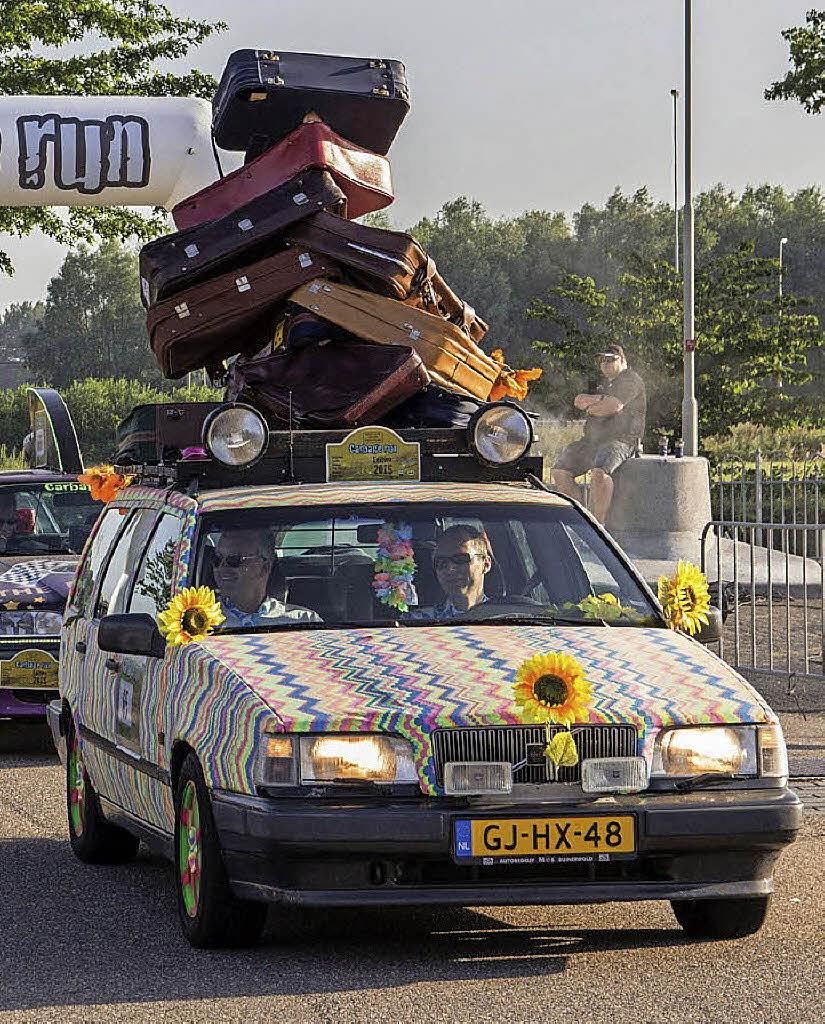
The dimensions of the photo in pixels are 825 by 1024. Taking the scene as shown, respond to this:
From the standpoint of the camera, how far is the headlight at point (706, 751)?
6176 millimetres

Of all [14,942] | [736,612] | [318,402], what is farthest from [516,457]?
[736,612]

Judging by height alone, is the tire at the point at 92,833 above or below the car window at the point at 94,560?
below

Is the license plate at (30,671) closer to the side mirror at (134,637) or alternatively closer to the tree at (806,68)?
the side mirror at (134,637)

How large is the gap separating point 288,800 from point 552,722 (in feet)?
2.68

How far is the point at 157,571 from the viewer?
7.70m

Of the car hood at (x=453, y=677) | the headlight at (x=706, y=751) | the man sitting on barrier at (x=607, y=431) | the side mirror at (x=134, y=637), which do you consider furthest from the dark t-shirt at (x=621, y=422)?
the headlight at (x=706, y=751)

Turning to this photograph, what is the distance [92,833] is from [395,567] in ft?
6.86

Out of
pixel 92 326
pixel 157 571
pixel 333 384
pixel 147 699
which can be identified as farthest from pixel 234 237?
pixel 92 326

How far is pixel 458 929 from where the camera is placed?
691cm

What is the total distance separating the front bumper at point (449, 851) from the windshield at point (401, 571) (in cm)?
107

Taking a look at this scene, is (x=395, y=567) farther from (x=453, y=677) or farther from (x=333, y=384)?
(x=333, y=384)

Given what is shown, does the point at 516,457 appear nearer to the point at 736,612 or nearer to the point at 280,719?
the point at 280,719

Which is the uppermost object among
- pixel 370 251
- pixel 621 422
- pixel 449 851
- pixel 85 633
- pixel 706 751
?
pixel 370 251

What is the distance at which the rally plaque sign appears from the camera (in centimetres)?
780
